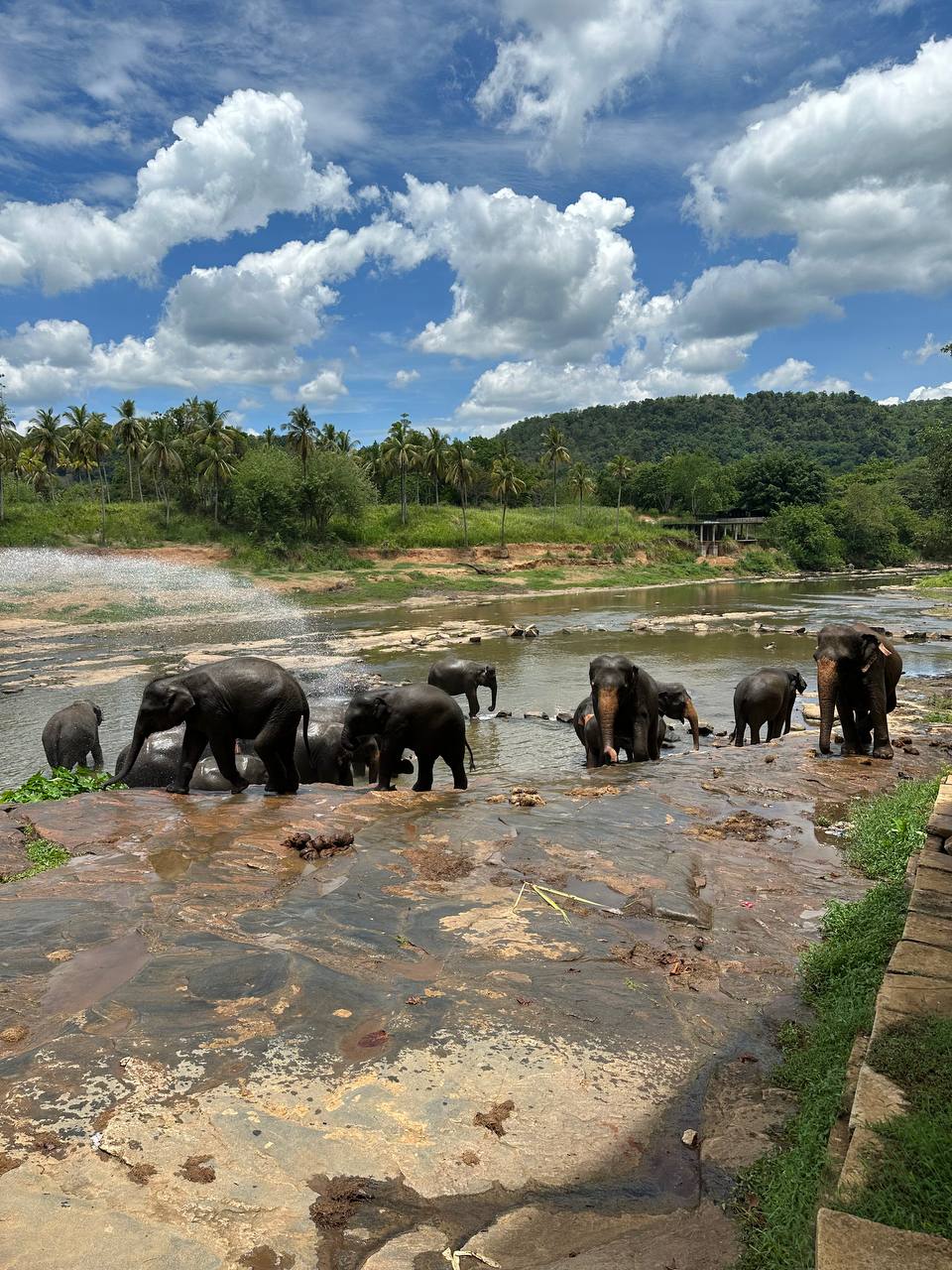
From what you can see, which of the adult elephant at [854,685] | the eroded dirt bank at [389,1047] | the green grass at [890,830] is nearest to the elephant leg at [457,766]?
the eroded dirt bank at [389,1047]

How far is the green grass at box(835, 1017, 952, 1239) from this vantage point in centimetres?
260

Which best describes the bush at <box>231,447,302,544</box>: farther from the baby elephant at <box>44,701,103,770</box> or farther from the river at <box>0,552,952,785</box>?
the baby elephant at <box>44,701,103,770</box>

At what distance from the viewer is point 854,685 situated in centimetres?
1216

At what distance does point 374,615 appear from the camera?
154 ft

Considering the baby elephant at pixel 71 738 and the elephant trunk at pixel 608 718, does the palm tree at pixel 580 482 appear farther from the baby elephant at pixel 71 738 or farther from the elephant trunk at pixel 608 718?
the baby elephant at pixel 71 738

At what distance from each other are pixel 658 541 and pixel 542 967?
85545 mm

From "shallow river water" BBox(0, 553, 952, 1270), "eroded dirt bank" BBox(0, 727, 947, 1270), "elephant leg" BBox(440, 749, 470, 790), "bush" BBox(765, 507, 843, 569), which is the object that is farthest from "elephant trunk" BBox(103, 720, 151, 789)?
"bush" BBox(765, 507, 843, 569)

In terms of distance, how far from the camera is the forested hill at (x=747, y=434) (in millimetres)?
172625

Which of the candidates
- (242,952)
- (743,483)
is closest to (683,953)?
(242,952)

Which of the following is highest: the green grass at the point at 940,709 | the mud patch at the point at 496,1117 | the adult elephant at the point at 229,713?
the adult elephant at the point at 229,713

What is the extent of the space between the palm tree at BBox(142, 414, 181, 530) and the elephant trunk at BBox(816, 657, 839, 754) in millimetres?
63680

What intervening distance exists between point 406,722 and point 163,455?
64635 mm

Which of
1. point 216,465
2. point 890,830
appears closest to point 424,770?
point 890,830

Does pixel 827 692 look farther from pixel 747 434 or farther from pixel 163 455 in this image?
pixel 747 434
